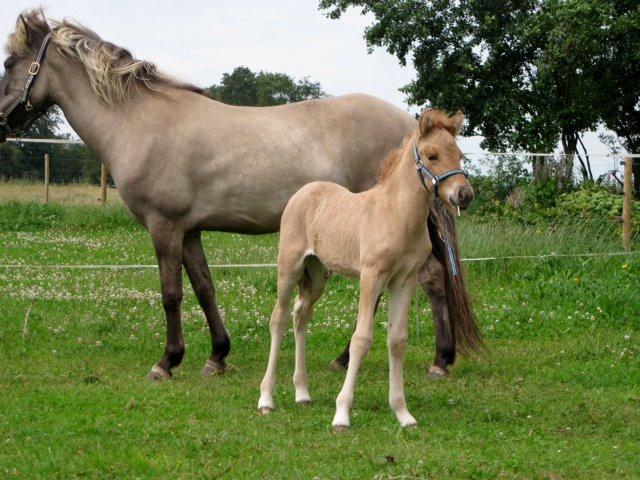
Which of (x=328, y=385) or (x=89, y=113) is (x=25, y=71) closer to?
(x=89, y=113)

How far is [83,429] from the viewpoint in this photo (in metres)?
5.57

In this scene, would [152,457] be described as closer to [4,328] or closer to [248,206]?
[248,206]

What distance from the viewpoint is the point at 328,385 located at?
7.10m

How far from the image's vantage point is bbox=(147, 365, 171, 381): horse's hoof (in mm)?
7293

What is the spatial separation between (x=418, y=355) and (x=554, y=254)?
360 centimetres

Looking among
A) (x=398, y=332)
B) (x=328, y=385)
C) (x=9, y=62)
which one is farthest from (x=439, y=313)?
(x=9, y=62)

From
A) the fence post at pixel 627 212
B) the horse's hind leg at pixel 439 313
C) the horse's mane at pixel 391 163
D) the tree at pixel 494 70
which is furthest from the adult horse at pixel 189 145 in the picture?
the tree at pixel 494 70

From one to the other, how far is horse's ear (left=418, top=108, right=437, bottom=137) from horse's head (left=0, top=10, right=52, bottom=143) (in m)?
3.90

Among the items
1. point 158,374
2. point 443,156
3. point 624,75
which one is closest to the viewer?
point 443,156

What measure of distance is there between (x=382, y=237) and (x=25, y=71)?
13.1ft

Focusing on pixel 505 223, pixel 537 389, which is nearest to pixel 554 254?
pixel 505 223

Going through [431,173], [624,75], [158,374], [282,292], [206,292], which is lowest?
[158,374]

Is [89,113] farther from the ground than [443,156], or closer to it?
farther from the ground

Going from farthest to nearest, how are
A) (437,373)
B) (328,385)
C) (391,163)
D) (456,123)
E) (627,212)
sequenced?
1. (627,212)
2. (437,373)
3. (328,385)
4. (391,163)
5. (456,123)
